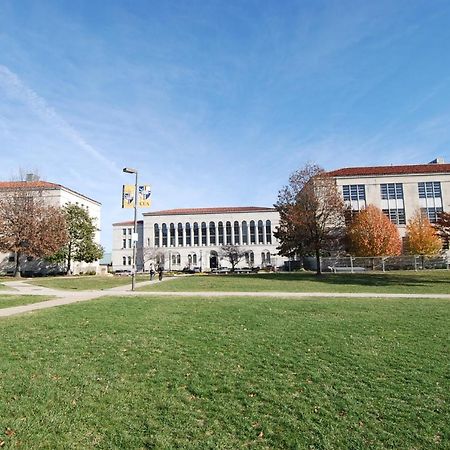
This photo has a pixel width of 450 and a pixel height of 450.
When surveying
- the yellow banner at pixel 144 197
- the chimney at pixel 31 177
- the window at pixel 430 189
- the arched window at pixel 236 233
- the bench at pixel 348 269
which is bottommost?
the bench at pixel 348 269

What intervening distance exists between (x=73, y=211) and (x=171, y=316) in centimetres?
4997

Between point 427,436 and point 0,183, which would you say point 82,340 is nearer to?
point 427,436

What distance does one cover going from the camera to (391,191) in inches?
2569

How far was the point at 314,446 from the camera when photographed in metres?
4.52

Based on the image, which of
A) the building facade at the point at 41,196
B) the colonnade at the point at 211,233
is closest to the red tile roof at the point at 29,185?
the building facade at the point at 41,196

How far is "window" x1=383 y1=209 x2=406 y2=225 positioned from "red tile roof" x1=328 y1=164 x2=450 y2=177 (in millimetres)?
6746

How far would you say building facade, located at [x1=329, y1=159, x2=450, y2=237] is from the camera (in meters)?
64.6

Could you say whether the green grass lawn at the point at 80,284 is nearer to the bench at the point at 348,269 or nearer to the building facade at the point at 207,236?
the bench at the point at 348,269

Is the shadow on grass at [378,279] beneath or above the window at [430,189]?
beneath

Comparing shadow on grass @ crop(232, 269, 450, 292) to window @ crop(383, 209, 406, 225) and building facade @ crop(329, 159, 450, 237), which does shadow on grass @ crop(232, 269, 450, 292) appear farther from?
building facade @ crop(329, 159, 450, 237)

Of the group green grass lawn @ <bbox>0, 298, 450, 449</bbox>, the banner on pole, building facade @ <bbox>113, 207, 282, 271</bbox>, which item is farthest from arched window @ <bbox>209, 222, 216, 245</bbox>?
green grass lawn @ <bbox>0, 298, 450, 449</bbox>

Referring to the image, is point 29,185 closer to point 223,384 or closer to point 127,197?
point 127,197

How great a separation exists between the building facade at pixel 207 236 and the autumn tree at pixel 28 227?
40.5 meters

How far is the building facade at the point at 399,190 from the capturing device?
6462 cm
